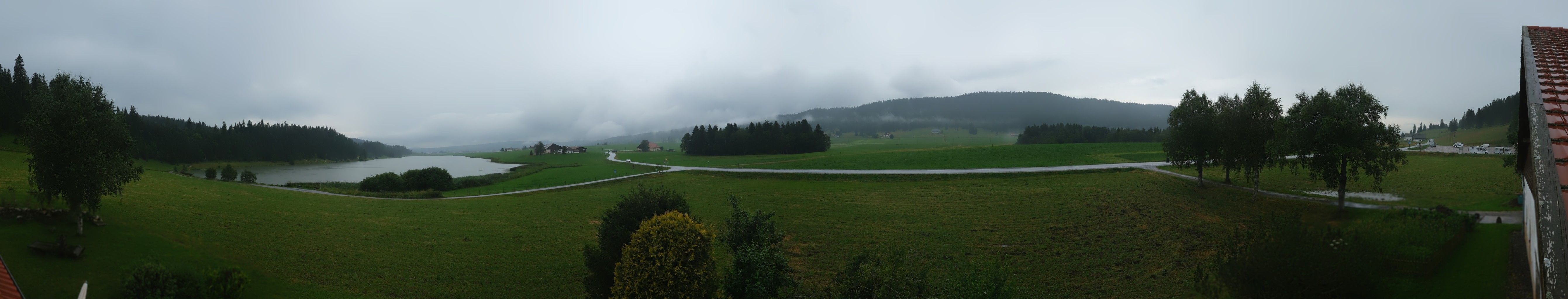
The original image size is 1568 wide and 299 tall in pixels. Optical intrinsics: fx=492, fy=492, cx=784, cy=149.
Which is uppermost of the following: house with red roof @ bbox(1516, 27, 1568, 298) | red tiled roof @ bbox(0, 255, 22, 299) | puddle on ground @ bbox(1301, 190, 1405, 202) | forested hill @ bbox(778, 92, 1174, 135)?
forested hill @ bbox(778, 92, 1174, 135)

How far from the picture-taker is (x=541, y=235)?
19859 mm

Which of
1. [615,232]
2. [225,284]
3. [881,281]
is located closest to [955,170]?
[881,281]

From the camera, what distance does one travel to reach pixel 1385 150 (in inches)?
408

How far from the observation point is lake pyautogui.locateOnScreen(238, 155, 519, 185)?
5331 cm

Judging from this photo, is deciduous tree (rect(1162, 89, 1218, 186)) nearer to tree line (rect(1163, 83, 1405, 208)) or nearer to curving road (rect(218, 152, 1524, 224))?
curving road (rect(218, 152, 1524, 224))

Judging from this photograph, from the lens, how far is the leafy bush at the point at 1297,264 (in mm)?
5184

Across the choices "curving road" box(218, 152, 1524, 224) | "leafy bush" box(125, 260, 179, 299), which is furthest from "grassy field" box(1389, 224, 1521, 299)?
"curving road" box(218, 152, 1524, 224)

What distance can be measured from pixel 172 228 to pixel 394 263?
605cm

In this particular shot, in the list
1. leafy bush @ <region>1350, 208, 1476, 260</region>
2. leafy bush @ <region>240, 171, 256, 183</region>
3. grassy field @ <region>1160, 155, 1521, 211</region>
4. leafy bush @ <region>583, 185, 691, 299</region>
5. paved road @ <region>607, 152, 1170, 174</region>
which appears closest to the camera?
leafy bush @ <region>1350, 208, 1476, 260</region>

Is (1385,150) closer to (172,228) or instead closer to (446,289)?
(446,289)

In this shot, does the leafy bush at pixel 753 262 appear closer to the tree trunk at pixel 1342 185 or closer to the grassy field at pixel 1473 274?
the grassy field at pixel 1473 274

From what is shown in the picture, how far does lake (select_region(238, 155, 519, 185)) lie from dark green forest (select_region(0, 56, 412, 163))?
103 inches

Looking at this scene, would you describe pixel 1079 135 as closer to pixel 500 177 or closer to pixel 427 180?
pixel 500 177

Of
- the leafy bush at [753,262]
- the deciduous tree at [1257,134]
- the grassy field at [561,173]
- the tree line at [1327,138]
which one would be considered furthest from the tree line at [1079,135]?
the leafy bush at [753,262]
